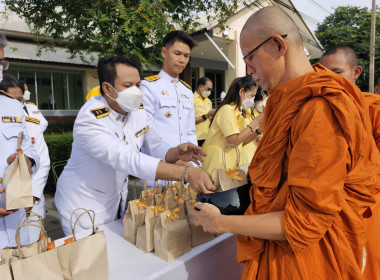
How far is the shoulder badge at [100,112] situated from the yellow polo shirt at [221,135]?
1.42 metres

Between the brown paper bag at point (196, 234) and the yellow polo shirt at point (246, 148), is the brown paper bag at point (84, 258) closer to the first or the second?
the brown paper bag at point (196, 234)

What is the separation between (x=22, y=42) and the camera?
1166cm

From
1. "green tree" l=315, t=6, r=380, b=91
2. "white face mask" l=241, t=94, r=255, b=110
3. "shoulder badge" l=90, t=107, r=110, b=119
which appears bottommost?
"shoulder badge" l=90, t=107, r=110, b=119

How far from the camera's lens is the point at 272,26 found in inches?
44.0

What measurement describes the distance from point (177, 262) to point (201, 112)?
490 cm

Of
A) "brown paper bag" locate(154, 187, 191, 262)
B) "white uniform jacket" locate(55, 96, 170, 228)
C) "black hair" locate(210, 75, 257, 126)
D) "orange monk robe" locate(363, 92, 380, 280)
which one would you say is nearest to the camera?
"orange monk robe" locate(363, 92, 380, 280)

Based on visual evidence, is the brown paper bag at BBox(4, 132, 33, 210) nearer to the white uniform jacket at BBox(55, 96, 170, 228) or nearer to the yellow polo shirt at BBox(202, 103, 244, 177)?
the white uniform jacket at BBox(55, 96, 170, 228)

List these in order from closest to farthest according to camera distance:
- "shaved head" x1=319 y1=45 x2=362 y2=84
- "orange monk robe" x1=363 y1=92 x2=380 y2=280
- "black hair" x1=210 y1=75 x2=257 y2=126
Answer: "orange monk robe" x1=363 y1=92 x2=380 y2=280 → "shaved head" x1=319 y1=45 x2=362 y2=84 → "black hair" x1=210 y1=75 x2=257 y2=126

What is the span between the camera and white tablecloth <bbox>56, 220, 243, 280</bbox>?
1377 mm

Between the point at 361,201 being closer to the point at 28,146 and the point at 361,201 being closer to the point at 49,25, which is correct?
the point at 28,146

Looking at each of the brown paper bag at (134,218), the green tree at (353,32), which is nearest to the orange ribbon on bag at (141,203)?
the brown paper bag at (134,218)

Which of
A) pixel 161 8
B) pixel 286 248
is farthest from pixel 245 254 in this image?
pixel 161 8

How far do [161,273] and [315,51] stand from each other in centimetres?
1720

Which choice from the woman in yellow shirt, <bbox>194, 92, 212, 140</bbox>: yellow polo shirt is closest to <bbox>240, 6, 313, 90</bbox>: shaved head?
the woman in yellow shirt
